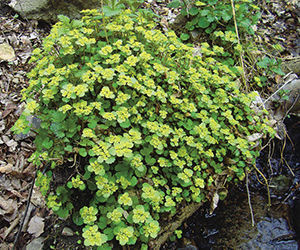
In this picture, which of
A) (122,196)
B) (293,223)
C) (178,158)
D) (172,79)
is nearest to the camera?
(122,196)

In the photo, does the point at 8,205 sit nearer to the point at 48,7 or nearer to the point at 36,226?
the point at 36,226

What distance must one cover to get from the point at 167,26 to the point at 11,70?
103 inches

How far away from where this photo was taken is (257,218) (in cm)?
319

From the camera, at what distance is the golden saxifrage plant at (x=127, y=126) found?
211cm

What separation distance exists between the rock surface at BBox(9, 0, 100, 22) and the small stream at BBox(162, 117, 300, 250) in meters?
3.72

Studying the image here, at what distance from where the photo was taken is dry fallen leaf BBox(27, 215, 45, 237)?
2.56 metres

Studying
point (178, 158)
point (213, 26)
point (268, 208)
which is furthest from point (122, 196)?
point (213, 26)

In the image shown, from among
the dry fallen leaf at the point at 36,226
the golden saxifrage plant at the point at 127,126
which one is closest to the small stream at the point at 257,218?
the golden saxifrage plant at the point at 127,126

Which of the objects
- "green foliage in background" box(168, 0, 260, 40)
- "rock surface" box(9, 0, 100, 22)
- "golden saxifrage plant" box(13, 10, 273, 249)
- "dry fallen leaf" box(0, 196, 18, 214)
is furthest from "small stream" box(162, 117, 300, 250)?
"rock surface" box(9, 0, 100, 22)

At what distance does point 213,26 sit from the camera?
3.88 metres

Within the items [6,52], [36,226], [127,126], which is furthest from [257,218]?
[6,52]

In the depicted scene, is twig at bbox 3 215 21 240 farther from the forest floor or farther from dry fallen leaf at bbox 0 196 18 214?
dry fallen leaf at bbox 0 196 18 214

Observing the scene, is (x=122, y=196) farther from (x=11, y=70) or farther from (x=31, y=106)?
(x=11, y=70)

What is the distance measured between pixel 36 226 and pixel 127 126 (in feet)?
4.95
